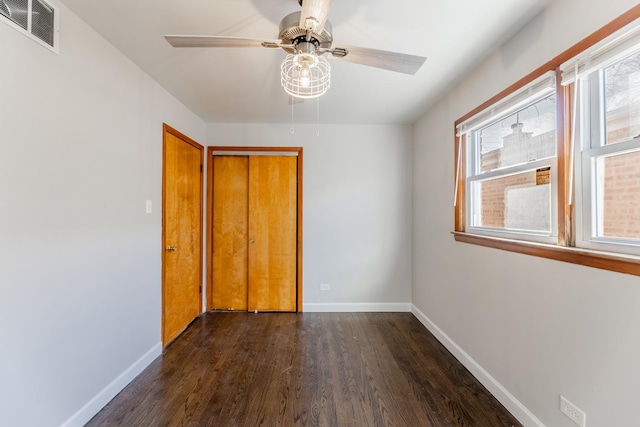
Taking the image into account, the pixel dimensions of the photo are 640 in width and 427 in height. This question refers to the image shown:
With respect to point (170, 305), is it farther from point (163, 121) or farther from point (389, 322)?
point (389, 322)

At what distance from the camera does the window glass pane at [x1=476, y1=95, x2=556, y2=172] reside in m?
1.76

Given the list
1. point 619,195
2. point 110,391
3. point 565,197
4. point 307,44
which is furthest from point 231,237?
point 619,195

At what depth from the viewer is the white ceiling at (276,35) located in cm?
166

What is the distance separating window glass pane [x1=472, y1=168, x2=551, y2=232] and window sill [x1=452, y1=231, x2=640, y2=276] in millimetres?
145

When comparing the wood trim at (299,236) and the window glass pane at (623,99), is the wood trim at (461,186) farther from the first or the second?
the wood trim at (299,236)

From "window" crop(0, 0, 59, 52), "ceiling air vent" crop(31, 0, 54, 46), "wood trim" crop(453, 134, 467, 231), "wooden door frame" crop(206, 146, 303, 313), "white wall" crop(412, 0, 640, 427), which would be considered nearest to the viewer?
"white wall" crop(412, 0, 640, 427)

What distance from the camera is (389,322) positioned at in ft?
11.5

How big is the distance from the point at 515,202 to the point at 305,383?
2.05 metres

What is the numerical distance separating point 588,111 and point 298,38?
150 cm

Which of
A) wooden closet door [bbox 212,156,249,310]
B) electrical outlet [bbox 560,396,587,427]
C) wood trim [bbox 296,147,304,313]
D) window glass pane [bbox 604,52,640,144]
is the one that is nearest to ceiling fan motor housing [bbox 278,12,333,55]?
window glass pane [bbox 604,52,640,144]

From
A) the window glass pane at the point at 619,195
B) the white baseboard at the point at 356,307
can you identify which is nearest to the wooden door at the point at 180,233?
the white baseboard at the point at 356,307

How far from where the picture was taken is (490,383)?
212cm

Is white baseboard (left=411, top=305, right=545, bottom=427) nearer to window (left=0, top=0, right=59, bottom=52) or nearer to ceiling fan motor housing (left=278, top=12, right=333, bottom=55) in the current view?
ceiling fan motor housing (left=278, top=12, right=333, bottom=55)

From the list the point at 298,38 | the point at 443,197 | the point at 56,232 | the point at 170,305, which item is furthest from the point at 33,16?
the point at 443,197
